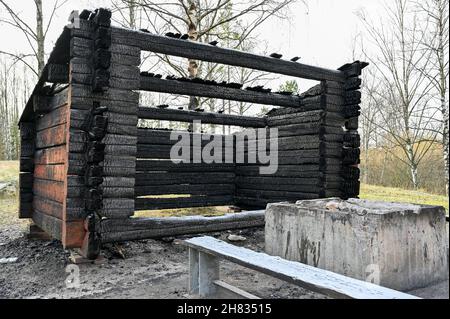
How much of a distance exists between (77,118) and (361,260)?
3713 millimetres

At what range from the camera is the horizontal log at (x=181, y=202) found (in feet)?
26.9

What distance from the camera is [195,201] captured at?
29.5 feet

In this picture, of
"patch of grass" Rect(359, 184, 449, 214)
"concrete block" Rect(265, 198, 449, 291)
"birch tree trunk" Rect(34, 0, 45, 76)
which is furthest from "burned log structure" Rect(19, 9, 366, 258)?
"birch tree trunk" Rect(34, 0, 45, 76)

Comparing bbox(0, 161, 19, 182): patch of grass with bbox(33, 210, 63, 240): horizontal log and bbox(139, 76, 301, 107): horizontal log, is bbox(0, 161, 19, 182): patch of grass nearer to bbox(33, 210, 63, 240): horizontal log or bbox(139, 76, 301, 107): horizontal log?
bbox(33, 210, 63, 240): horizontal log

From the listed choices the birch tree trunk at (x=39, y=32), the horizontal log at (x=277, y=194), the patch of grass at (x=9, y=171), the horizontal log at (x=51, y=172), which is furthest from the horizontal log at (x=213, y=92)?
the patch of grass at (x=9, y=171)

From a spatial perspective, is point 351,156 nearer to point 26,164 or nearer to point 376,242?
point 376,242

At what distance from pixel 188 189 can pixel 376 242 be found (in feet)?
18.6

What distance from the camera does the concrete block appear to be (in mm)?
3699

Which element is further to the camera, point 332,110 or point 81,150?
point 332,110

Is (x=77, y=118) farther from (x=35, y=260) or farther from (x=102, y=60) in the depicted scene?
(x=35, y=260)

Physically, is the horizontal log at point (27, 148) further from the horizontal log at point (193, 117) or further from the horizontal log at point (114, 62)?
the horizontal log at point (114, 62)

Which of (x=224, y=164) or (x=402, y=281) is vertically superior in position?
(x=224, y=164)
